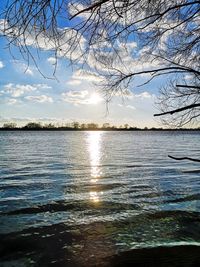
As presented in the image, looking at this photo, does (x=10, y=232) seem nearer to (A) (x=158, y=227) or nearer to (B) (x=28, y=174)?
(A) (x=158, y=227)

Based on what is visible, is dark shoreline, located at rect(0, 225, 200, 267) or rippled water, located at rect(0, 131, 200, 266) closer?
dark shoreline, located at rect(0, 225, 200, 267)

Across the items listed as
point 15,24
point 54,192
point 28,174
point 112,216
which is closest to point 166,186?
point 54,192

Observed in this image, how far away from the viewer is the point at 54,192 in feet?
51.5

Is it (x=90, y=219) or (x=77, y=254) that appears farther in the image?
(x=90, y=219)

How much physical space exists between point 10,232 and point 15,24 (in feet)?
23.3

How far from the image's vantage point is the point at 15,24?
346 cm

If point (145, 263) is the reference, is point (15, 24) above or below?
above

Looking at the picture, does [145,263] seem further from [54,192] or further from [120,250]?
[54,192]

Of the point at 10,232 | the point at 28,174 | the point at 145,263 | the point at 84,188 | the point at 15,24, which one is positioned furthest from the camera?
the point at 28,174

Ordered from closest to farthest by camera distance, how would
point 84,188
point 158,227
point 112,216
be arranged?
point 158,227 < point 112,216 < point 84,188

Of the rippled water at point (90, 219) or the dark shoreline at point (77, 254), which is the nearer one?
the dark shoreline at point (77, 254)

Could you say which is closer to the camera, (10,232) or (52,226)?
(10,232)

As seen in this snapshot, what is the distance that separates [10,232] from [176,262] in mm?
4227

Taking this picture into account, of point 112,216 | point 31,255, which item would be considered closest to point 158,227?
point 112,216
